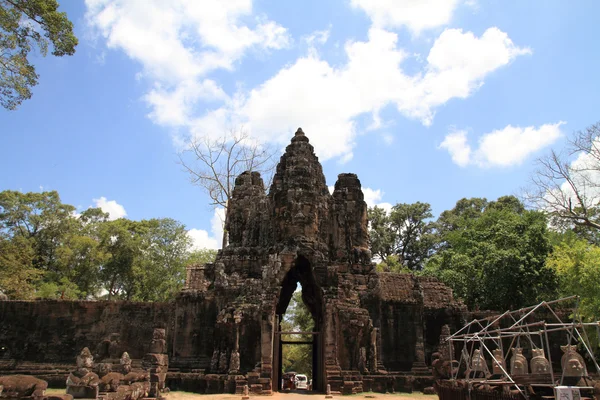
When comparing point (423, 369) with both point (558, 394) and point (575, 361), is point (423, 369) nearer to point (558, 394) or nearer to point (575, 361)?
point (575, 361)

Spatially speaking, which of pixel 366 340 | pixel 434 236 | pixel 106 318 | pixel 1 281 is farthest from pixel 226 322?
pixel 434 236

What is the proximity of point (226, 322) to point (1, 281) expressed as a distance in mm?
14761

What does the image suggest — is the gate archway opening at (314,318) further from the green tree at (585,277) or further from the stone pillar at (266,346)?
the green tree at (585,277)

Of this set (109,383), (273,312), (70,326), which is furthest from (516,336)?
(70,326)

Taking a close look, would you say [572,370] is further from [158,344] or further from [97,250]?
[97,250]

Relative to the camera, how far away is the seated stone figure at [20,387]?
28.4 feet

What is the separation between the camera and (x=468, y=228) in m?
32.7

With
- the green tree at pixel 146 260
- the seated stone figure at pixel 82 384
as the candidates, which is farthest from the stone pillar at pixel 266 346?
the green tree at pixel 146 260

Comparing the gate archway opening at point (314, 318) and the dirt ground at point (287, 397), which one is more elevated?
the gate archway opening at point (314, 318)

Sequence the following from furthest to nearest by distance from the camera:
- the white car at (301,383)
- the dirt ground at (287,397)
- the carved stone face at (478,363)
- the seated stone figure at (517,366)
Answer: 1. the white car at (301,383)
2. the dirt ground at (287,397)
3. the carved stone face at (478,363)
4. the seated stone figure at (517,366)

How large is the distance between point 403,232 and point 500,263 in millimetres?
17829

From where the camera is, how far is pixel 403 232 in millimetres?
44500

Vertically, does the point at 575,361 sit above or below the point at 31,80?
below

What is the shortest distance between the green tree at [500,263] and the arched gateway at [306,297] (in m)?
6.42
